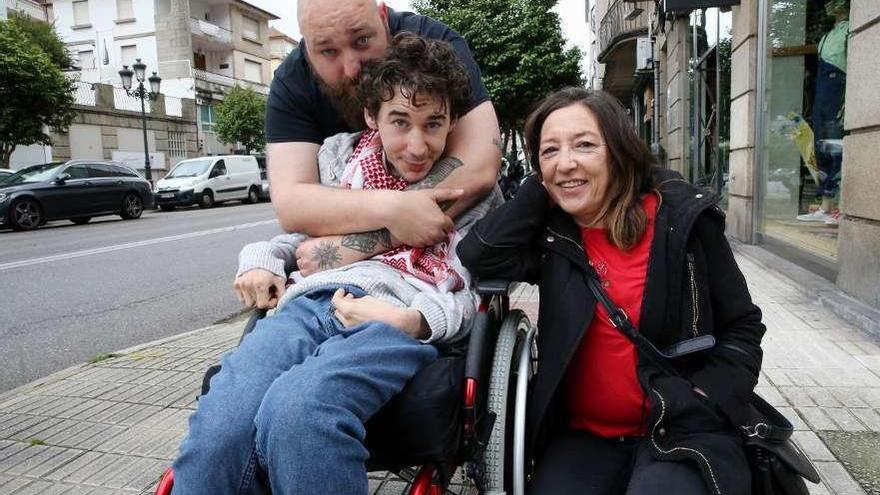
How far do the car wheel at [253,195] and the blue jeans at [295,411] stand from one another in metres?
23.8

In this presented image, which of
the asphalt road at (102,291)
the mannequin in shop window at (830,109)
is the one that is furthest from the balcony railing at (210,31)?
the mannequin in shop window at (830,109)

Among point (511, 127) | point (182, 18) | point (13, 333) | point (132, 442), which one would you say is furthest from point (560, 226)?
point (182, 18)

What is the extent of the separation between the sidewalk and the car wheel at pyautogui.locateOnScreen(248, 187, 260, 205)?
66.9 ft

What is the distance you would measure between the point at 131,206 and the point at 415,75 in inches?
680

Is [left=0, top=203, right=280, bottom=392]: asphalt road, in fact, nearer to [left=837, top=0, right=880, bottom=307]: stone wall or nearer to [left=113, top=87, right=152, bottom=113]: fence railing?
[left=837, top=0, right=880, bottom=307]: stone wall

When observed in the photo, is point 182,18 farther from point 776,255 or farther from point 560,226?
point 560,226

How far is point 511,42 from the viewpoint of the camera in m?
24.4

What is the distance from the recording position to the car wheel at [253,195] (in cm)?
2447

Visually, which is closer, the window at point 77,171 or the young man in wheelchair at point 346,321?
the young man in wheelchair at point 346,321

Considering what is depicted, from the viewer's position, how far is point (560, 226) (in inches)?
76.9

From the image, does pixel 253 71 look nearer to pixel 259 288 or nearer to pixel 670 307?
pixel 259 288

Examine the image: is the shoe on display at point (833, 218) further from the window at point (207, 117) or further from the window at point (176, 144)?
the window at point (207, 117)

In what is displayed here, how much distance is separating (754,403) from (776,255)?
5902mm

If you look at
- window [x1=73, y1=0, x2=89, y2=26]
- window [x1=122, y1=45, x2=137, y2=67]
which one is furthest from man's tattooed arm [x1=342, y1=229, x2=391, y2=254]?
window [x1=73, y1=0, x2=89, y2=26]
